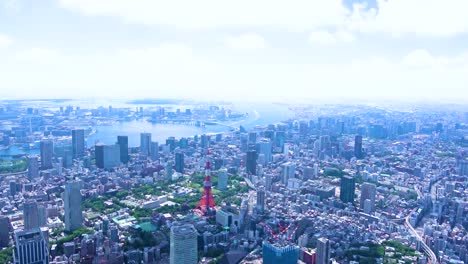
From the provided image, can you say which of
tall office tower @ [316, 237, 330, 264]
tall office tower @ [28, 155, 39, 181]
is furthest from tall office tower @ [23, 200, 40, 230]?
tall office tower @ [316, 237, 330, 264]

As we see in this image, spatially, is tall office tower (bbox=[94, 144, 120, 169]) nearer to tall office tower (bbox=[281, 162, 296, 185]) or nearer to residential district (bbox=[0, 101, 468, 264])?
residential district (bbox=[0, 101, 468, 264])

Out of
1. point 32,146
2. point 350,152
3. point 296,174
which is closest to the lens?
point 296,174

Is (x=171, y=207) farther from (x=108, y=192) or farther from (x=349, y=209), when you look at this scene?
(x=349, y=209)

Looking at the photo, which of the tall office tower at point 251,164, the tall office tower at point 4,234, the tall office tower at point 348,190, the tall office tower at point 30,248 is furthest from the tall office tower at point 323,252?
the tall office tower at point 251,164

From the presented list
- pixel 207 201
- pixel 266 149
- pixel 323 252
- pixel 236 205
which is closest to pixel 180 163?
pixel 266 149

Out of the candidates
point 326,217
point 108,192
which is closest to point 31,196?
point 108,192

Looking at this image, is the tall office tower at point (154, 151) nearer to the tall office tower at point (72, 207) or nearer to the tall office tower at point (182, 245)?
the tall office tower at point (72, 207)
